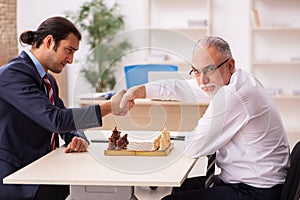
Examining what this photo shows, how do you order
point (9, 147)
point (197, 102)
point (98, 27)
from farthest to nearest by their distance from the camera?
point (98, 27), point (197, 102), point (9, 147)

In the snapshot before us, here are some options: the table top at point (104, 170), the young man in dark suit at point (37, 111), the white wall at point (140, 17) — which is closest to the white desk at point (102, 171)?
the table top at point (104, 170)

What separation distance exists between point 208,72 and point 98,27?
500 centimetres

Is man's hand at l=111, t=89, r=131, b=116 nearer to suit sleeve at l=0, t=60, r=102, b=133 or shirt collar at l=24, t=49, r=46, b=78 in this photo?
suit sleeve at l=0, t=60, r=102, b=133

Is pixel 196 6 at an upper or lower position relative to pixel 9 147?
upper

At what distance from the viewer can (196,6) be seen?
7.46 m

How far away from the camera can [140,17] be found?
24.9ft

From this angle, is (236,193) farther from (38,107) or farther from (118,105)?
(38,107)

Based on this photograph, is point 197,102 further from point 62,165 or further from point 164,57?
point 164,57

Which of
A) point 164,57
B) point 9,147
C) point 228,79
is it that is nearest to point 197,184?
point 228,79

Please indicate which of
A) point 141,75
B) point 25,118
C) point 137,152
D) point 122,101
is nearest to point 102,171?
point 137,152

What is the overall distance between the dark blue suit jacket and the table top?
0.40 feet

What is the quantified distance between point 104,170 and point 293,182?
0.76 m

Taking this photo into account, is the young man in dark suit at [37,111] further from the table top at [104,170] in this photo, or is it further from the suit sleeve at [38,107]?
the table top at [104,170]

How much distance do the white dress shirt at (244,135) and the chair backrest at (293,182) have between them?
0.11 metres
